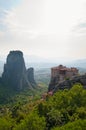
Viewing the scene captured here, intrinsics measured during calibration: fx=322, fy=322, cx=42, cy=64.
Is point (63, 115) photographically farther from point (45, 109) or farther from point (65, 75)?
point (65, 75)

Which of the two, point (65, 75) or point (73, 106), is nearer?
point (73, 106)

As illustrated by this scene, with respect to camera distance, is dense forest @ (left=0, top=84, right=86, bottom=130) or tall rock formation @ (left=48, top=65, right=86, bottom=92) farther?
tall rock formation @ (left=48, top=65, right=86, bottom=92)

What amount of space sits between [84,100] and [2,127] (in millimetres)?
22606

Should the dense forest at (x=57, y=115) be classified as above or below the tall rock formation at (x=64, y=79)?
below

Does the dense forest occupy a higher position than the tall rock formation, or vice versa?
the tall rock formation

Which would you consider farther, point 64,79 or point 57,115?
point 64,79

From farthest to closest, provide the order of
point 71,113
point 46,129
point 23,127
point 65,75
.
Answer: point 65,75
point 71,113
point 46,129
point 23,127

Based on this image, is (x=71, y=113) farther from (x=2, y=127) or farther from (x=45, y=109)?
(x=2, y=127)

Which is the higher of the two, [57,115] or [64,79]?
[64,79]

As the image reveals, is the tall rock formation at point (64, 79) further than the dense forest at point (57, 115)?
Yes

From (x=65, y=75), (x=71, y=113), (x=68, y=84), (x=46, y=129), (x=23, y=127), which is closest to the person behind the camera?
(x=23, y=127)

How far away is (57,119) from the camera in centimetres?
7462

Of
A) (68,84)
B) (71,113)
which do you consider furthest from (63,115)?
(68,84)

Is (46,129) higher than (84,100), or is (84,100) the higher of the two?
(84,100)
